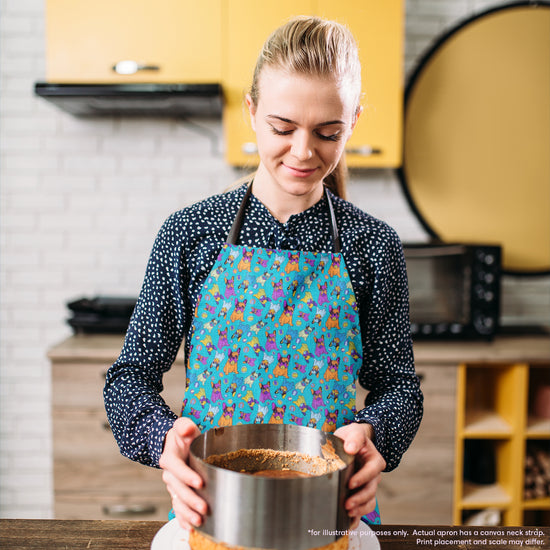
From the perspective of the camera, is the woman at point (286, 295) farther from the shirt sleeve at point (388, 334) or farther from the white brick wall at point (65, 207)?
the white brick wall at point (65, 207)

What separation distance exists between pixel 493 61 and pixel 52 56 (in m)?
1.89

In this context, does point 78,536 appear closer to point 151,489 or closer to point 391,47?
point 151,489

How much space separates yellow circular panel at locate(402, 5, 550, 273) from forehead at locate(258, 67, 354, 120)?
66.6 inches

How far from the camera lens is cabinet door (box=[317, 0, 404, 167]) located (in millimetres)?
2219

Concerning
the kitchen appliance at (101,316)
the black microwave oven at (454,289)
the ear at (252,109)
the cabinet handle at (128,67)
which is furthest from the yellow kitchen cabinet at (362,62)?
the ear at (252,109)

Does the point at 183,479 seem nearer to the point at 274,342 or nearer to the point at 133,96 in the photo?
the point at 274,342

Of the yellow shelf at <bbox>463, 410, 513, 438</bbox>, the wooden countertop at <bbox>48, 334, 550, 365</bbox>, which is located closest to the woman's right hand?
the wooden countertop at <bbox>48, 334, 550, 365</bbox>

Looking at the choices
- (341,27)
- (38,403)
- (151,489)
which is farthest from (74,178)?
(341,27)

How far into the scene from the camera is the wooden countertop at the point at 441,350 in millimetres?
2072

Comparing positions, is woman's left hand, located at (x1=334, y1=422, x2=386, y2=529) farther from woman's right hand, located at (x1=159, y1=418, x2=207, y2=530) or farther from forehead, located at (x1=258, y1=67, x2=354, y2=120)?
forehead, located at (x1=258, y1=67, x2=354, y2=120)

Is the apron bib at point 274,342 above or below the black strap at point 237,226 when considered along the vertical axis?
below

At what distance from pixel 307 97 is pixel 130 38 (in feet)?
4.86

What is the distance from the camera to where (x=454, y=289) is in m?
2.30

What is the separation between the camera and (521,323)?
267 cm
